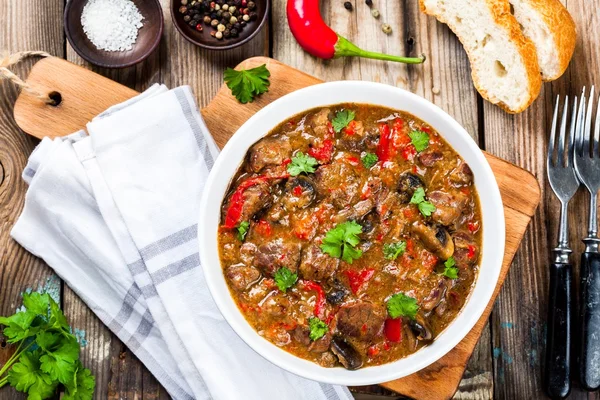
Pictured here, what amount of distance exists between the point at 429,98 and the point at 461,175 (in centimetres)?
116

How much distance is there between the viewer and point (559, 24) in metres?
5.11

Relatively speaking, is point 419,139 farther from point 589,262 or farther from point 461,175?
point 589,262

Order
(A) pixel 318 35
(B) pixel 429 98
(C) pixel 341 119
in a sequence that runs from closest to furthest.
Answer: (C) pixel 341 119 → (A) pixel 318 35 → (B) pixel 429 98

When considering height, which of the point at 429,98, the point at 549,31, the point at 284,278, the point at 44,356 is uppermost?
the point at 549,31

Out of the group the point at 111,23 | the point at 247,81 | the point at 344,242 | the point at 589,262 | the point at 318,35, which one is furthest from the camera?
the point at 111,23

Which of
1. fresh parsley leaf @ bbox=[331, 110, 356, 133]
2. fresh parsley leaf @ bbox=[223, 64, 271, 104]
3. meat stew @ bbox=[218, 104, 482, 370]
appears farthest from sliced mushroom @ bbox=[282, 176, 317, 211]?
fresh parsley leaf @ bbox=[223, 64, 271, 104]

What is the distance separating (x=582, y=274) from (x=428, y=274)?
4.88 ft

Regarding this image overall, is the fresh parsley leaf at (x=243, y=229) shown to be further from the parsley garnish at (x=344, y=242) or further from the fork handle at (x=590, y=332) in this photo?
the fork handle at (x=590, y=332)

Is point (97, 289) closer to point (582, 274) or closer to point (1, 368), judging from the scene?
point (1, 368)

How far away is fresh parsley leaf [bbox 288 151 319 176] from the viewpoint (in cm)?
443

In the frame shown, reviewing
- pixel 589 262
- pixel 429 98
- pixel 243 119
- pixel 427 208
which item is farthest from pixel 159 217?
pixel 589 262

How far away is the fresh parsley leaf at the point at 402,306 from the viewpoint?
4.32m

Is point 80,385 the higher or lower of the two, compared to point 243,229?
lower

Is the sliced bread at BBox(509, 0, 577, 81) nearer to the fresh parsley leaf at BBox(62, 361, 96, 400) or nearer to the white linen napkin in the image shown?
the white linen napkin
